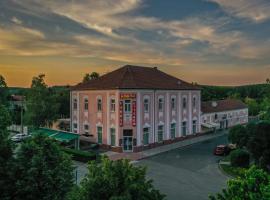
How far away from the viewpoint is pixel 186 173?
85.3 feet

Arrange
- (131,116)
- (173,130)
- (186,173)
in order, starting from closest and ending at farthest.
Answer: (186,173), (131,116), (173,130)

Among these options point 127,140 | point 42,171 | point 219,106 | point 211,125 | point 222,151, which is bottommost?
point 222,151

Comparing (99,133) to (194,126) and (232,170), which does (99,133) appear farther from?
(232,170)

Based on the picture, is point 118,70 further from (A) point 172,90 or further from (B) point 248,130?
(B) point 248,130

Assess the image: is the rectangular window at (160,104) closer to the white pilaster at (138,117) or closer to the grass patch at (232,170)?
the white pilaster at (138,117)

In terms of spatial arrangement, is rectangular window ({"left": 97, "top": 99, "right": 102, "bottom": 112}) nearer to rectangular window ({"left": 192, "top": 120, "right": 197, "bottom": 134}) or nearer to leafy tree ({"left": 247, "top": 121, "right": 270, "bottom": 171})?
rectangular window ({"left": 192, "top": 120, "right": 197, "bottom": 134})

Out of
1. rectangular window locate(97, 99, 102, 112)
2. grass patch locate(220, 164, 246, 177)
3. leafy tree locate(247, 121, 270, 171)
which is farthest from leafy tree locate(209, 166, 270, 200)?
rectangular window locate(97, 99, 102, 112)

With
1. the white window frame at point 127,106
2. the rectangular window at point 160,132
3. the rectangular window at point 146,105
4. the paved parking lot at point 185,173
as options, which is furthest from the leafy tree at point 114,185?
the rectangular window at point 160,132

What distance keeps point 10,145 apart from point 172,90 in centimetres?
2952

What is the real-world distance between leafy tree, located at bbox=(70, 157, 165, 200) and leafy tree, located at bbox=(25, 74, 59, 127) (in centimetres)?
3512

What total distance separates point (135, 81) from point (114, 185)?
2815cm

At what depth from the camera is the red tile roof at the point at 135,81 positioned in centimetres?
3628

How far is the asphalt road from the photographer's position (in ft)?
69.3

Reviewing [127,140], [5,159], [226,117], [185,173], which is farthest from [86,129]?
[226,117]
